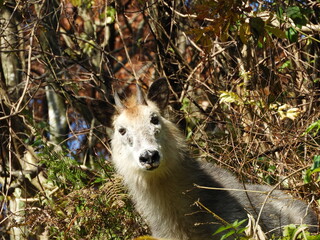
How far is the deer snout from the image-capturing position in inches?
177

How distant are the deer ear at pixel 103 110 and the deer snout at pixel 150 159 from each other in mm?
884

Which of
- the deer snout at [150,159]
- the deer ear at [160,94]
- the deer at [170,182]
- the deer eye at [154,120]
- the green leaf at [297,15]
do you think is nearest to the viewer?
the green leaf at [297,15]

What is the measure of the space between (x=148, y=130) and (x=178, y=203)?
66 centimetres

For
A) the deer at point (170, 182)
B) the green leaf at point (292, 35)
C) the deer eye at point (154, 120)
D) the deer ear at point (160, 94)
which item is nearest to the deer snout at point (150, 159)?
the deer at point (170, 182)

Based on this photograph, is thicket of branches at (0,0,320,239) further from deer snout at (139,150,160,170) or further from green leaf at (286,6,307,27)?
deer snout at (139,150,160,170)

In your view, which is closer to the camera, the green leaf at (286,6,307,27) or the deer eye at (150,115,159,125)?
the green leaf at (286,6,307,27)

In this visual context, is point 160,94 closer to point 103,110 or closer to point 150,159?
point 103,110

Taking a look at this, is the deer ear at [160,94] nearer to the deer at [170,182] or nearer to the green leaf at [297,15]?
the deer at [170,182]

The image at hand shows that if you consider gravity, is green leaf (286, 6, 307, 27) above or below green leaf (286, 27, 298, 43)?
above

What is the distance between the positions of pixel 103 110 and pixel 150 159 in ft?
3.25

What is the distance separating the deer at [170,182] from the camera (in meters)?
4.64

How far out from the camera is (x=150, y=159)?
4488 mm

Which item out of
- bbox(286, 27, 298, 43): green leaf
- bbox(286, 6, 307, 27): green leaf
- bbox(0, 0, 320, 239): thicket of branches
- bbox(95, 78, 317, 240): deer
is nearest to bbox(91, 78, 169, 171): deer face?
bbox(95, 78, 317, 240): deer

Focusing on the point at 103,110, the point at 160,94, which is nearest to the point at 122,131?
the point at 103,110
